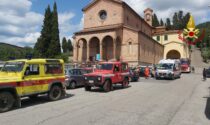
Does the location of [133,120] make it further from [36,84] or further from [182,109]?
[36,84]

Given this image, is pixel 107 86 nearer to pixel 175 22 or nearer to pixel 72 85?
pixel 72 85

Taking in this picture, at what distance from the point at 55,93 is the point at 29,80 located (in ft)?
6.61

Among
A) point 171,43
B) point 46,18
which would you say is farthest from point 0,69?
point 171,43

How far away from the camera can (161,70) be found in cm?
2792

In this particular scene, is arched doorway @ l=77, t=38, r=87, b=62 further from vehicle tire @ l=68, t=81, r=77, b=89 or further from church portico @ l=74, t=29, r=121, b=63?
vehicle tire @ l=68, t=81, r=77, b=89

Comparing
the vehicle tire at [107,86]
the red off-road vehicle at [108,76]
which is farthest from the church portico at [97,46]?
the vehicle tire at [107,86]

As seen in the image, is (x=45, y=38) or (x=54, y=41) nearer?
(x=54, y=41)

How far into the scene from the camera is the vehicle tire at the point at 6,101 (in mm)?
8992

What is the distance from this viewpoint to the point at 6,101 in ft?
30.0

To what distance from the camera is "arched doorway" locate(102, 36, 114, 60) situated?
44.6 m

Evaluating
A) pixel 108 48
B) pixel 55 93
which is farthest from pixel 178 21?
pixel 55 93

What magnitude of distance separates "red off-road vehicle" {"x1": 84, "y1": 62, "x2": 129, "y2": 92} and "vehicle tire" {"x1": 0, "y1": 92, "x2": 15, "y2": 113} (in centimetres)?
673

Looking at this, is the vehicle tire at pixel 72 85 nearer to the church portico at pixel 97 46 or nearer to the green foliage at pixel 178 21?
the church portico at pixel 97 46

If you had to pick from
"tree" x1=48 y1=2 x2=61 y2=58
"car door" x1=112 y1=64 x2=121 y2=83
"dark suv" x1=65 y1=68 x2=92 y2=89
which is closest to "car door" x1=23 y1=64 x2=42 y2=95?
"dark suv" x1=65 y1=68 x2=92 y2=89
